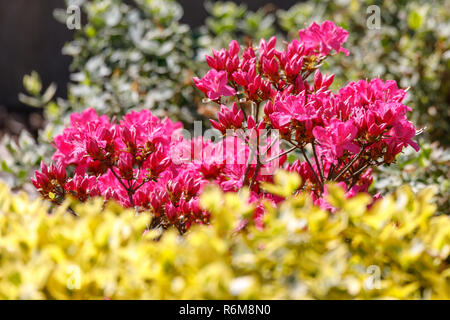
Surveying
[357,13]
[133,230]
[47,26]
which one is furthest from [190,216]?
[47,26]

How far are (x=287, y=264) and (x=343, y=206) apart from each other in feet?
0.52

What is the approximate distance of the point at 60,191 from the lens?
151cm

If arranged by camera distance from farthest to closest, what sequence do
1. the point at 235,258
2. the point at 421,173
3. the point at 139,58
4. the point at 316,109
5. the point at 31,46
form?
1. the point at 31,46
2. the point at 139,58
3. the point at 421,173
4. the point at 316,109
5. the point at 235,258

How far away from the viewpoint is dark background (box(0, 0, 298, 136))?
198 inches

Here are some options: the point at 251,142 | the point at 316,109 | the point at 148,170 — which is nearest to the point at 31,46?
the point at 148,170

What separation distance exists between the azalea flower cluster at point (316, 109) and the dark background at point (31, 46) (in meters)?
3.74

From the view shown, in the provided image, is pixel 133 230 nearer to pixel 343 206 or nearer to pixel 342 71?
pixel 343 206

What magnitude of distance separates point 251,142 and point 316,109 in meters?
0.20

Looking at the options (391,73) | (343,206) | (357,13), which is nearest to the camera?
(343,206)

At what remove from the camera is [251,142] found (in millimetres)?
1427

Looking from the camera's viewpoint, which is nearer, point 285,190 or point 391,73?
point 285,190

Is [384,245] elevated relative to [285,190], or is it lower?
lower

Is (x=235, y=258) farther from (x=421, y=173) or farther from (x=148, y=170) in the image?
(x=421, y=173)

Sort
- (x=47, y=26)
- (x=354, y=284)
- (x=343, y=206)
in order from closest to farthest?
(x=354, y=284)
(x=343, y=206)
(x=47, y=26)
